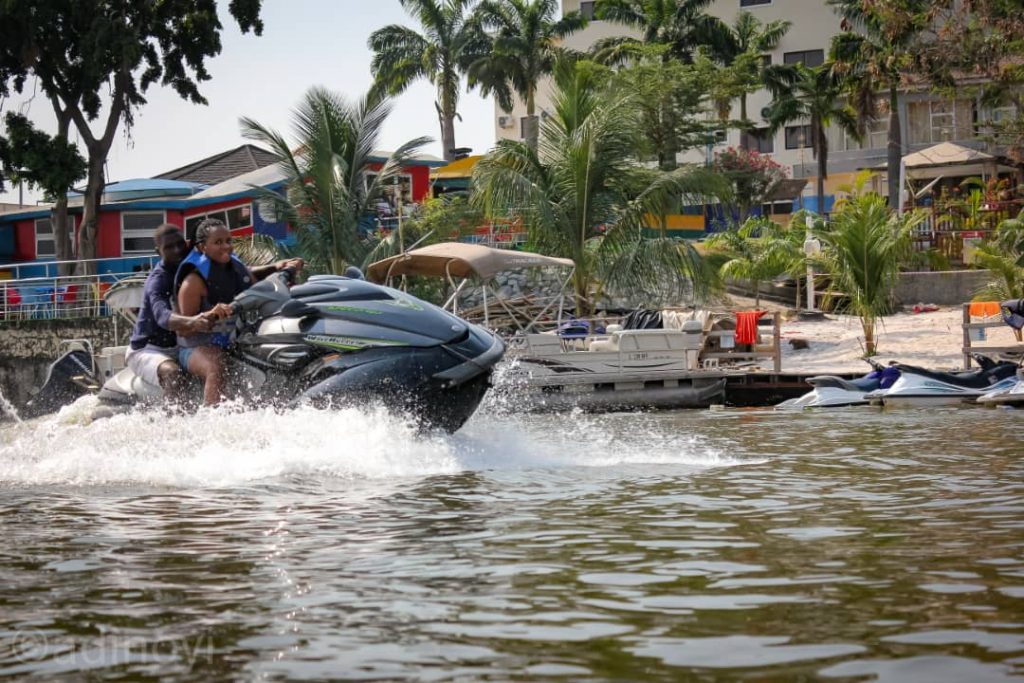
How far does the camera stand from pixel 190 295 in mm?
7848

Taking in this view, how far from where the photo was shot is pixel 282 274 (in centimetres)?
822

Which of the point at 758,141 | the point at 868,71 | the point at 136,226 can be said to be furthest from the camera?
the point at 758,141

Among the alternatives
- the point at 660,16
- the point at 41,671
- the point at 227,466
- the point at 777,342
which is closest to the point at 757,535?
the point at 41,671

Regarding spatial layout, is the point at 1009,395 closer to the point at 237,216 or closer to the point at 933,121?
the point at 237,216

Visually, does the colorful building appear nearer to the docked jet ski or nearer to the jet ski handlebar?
the docked jet ski

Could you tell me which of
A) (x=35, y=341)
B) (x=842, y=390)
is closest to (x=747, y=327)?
(x=842, y=390)

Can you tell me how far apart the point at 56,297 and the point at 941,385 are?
21.6 metres

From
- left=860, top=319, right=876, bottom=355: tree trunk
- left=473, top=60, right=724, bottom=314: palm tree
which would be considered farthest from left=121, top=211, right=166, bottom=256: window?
left=860, top=319, right=876, bottom=355: tree trunk

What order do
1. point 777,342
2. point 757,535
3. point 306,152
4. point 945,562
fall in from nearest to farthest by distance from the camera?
point 945,562 < point 757,535 < point 777,342 < point 306,152

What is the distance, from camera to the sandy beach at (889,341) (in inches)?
873

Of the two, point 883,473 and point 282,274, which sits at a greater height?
point 282,274

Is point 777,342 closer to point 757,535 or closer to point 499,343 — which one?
point 499,343

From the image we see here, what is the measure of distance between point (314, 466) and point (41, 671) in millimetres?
4350

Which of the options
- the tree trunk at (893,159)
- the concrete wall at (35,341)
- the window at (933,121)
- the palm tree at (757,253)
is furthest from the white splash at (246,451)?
the window at (933,121)
